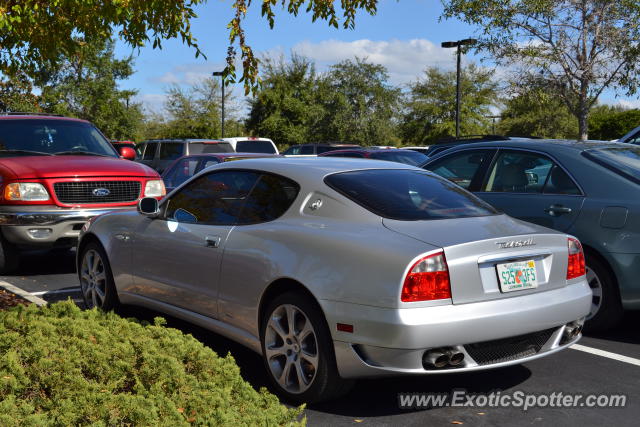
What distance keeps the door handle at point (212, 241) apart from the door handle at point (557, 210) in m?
2.97

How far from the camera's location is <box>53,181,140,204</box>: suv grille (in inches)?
354

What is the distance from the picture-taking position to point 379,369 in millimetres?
4117

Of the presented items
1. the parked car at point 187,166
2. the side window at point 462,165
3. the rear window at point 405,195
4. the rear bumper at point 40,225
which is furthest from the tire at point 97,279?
the parked car at point 187,166

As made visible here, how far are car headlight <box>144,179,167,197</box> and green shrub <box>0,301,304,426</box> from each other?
593 centimetres

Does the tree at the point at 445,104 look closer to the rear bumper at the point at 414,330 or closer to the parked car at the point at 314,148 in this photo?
the parked car at the point at 314,148

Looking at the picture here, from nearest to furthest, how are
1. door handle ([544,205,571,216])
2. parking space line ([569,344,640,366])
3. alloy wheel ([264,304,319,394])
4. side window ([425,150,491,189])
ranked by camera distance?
alloy wheel ([264,304,319,394]) → parking space line ([569,344,640,366]) → door handle ([544,205,571,216]) → side window ([425,150,491,189])

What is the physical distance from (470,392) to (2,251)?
21.6 ft

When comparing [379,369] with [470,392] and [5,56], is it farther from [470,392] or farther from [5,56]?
[5,56]

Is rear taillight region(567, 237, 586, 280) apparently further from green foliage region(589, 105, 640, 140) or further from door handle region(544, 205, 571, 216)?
green foliage region(589, 105, 640, 140)

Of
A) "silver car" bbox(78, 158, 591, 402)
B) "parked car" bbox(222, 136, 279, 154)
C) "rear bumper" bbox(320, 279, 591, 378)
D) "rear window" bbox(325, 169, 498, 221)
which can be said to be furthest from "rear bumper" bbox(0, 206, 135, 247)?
"parked car" bbox(222, 136, 279, 154)

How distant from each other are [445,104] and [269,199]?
152 feet

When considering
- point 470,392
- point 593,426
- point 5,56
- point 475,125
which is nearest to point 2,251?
point 5,56

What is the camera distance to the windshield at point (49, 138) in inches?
385

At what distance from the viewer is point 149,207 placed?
611 cm
